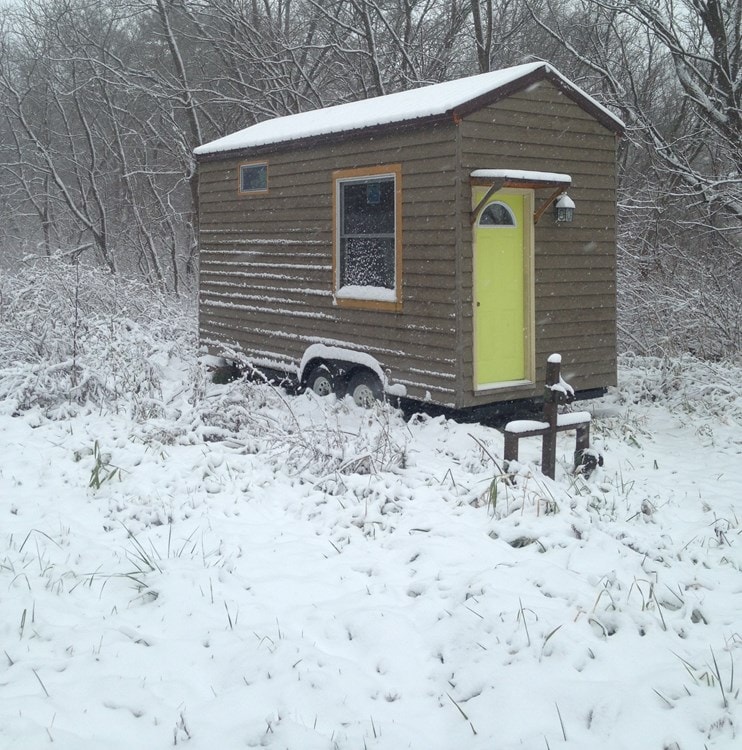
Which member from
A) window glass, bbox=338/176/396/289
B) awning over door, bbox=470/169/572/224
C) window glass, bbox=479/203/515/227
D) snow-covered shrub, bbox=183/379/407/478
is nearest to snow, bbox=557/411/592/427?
snow-covered shrub, bbox=183/379/407/478

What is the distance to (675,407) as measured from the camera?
9289mm

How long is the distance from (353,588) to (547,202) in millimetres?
5059

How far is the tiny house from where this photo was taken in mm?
7762

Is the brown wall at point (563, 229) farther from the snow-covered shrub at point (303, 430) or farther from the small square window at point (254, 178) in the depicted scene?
the small square window at point (254, 178)

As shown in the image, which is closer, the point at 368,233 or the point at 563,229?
the point at 563,229

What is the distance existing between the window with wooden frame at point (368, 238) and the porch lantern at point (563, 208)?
63.2 inches

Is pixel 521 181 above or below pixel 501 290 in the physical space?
above

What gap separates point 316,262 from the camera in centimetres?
945

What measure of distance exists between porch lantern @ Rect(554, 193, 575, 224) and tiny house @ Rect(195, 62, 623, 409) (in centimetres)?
2

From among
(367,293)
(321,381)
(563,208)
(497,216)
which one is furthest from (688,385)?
(321,381)

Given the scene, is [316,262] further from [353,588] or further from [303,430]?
[353,588]

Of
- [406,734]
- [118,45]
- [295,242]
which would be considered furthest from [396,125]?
[118,45]

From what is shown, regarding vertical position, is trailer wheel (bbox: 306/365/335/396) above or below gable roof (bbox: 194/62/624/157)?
below

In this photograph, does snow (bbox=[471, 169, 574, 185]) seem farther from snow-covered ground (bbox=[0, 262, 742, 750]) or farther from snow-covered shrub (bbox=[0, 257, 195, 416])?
snow-covered shrub (bbox=[0, 257, 195, 416])
